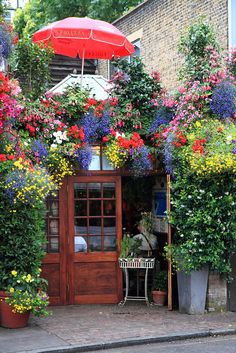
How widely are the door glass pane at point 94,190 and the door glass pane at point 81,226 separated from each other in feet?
1.52

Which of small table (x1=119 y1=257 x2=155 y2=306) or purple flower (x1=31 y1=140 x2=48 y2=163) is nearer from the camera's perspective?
purple flower (x1=31 y1=140 x2=48 y2=163)

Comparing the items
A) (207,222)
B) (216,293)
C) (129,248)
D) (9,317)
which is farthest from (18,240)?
(216,293)

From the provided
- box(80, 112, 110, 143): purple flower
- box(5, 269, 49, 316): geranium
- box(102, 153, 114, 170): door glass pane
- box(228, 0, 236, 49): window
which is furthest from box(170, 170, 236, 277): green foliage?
box(228, 0, 236, 49): window

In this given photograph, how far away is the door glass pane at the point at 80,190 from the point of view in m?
11.0

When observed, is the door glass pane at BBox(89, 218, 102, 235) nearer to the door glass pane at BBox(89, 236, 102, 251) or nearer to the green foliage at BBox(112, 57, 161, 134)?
the door glass pane at BBox(89, 236, 102, 251)

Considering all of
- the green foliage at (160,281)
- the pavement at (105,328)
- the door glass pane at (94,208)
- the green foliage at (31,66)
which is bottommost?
the pavement at (105,328)

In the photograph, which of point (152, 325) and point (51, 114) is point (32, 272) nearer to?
point (152, 325)

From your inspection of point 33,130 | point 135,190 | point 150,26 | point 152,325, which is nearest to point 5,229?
point 33,130

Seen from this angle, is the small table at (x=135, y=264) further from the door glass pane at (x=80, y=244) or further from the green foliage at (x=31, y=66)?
the green foliage at (x=31, y=66)

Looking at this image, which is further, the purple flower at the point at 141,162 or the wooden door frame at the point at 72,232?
the wooden door frame at the point at 72,232

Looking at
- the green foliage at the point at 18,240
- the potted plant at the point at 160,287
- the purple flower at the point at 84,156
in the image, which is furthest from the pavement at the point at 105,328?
the purple flower at the point at 84,156

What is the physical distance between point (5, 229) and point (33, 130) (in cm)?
193

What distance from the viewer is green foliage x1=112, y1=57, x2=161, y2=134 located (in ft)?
36.0

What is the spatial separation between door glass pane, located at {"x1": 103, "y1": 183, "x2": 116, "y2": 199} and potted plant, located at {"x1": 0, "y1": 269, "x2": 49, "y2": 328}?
2.47 m
